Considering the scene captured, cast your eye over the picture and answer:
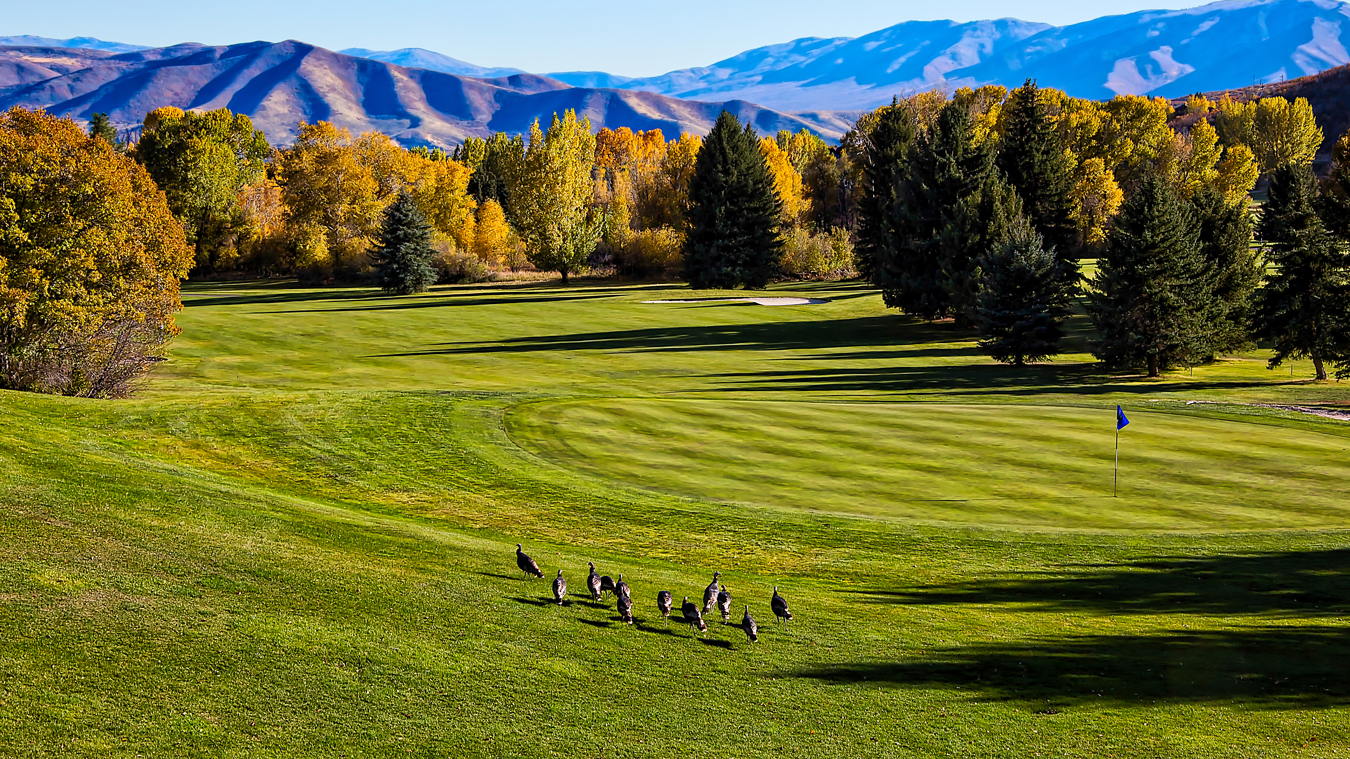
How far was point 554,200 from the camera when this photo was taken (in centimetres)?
9175

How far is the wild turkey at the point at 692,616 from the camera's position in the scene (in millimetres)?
12992

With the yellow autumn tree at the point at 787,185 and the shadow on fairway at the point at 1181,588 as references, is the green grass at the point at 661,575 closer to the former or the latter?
the shadow on fairway at the point at 1181,588

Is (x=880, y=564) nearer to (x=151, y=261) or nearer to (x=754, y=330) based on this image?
(x=151, y=261)

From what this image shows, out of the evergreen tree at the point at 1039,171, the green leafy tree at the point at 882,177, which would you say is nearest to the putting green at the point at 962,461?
the evergreen tree at the point at 1039,171

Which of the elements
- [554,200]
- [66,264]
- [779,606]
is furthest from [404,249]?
[779,606]

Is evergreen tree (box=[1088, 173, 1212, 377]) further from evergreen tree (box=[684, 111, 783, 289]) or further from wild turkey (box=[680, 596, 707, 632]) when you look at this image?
evergreen tree (box=[684, 111, 783, 289])

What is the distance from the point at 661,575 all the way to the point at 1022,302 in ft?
127

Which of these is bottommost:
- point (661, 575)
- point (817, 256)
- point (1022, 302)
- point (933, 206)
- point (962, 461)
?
point (661, 575)

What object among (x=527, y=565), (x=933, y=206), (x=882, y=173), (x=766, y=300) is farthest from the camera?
(x=766, y=300)

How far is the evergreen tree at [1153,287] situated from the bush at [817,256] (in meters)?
52.2

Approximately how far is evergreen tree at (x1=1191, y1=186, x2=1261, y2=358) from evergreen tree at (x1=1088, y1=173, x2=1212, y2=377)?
385cm

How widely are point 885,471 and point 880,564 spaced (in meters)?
5.85

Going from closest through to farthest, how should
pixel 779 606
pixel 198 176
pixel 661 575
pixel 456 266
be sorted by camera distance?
pixel 779 606 < pixel 661 575 < pixel 456 266 < pixel 198 176

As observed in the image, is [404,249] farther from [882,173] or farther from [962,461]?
[962,461]
